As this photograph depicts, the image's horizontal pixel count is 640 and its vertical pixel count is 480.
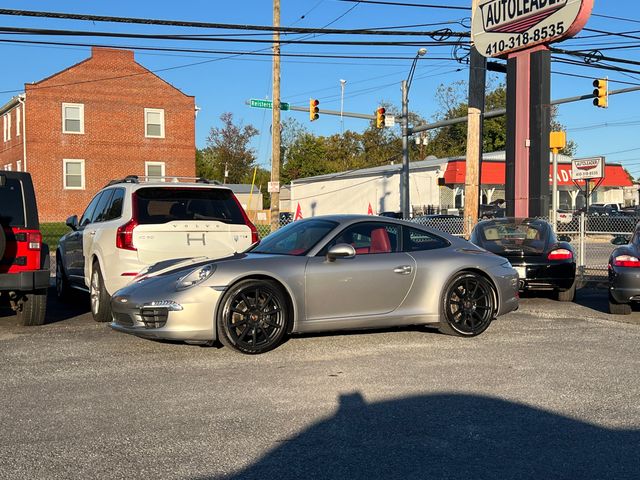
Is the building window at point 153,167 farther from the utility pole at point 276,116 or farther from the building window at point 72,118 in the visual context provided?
the utility pole at point 276,116

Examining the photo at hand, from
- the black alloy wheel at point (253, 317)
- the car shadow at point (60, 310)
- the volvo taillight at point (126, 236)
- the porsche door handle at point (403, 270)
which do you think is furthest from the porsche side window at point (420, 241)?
the car shadow at point (60, 310)

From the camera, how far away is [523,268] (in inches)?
463

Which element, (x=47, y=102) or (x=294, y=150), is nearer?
(x=47, y=102)

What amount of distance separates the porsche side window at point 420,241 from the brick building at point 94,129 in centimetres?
3630

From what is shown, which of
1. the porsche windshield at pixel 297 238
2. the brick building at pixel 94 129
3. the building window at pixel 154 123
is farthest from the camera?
the building window at pixel 154 123

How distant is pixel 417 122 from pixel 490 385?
79168 mm

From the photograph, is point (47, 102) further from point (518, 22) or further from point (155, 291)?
point (155, 291)

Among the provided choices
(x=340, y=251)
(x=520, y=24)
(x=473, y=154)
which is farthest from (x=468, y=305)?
(x=520, y=24)

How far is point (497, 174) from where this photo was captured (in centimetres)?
4534

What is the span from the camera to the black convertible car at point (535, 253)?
1180 centimetres

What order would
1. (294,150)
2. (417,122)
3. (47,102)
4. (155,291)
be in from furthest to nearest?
1. (294,150)
2. (417,122)
3. (47,102)
4. (155,291)

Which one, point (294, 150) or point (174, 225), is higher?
point (294, 150)

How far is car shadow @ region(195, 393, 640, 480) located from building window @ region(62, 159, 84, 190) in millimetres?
40308

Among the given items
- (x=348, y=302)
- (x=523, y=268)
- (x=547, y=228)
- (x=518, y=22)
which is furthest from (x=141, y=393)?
(x=518, y=22)
